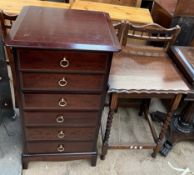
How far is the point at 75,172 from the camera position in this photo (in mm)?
1532

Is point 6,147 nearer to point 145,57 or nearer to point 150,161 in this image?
point 150,161

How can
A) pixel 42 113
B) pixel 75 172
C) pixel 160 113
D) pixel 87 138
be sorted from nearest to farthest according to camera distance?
pixel 42 113, pixel 87 138, pixel 75 172, pixel 160 113

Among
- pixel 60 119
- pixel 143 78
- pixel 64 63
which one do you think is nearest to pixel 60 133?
pixel 60 119

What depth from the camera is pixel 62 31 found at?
110cm

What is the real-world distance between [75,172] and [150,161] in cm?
56

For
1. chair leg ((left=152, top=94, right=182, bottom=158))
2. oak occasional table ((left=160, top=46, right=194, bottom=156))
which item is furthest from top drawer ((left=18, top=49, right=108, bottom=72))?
oak occasional table ((left=160, top=46, right=194, bottom=156))

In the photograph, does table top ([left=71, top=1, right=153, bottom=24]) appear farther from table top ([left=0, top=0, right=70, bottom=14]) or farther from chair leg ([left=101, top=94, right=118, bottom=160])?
chair leg ([left=101, top=94, right=118, bottom=160])

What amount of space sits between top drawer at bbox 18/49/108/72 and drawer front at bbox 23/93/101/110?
0.17 metres

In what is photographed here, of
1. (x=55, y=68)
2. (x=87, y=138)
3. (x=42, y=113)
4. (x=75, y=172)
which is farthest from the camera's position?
(x=75, y=172)

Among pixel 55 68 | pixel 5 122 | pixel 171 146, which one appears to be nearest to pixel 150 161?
pixel 171 146

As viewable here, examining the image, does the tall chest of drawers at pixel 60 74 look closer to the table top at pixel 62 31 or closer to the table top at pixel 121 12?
the table top at pixel 62 31

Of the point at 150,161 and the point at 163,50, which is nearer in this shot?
the point at 163,50

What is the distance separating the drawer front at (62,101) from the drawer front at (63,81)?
0.05m

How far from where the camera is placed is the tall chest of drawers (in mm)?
1032
